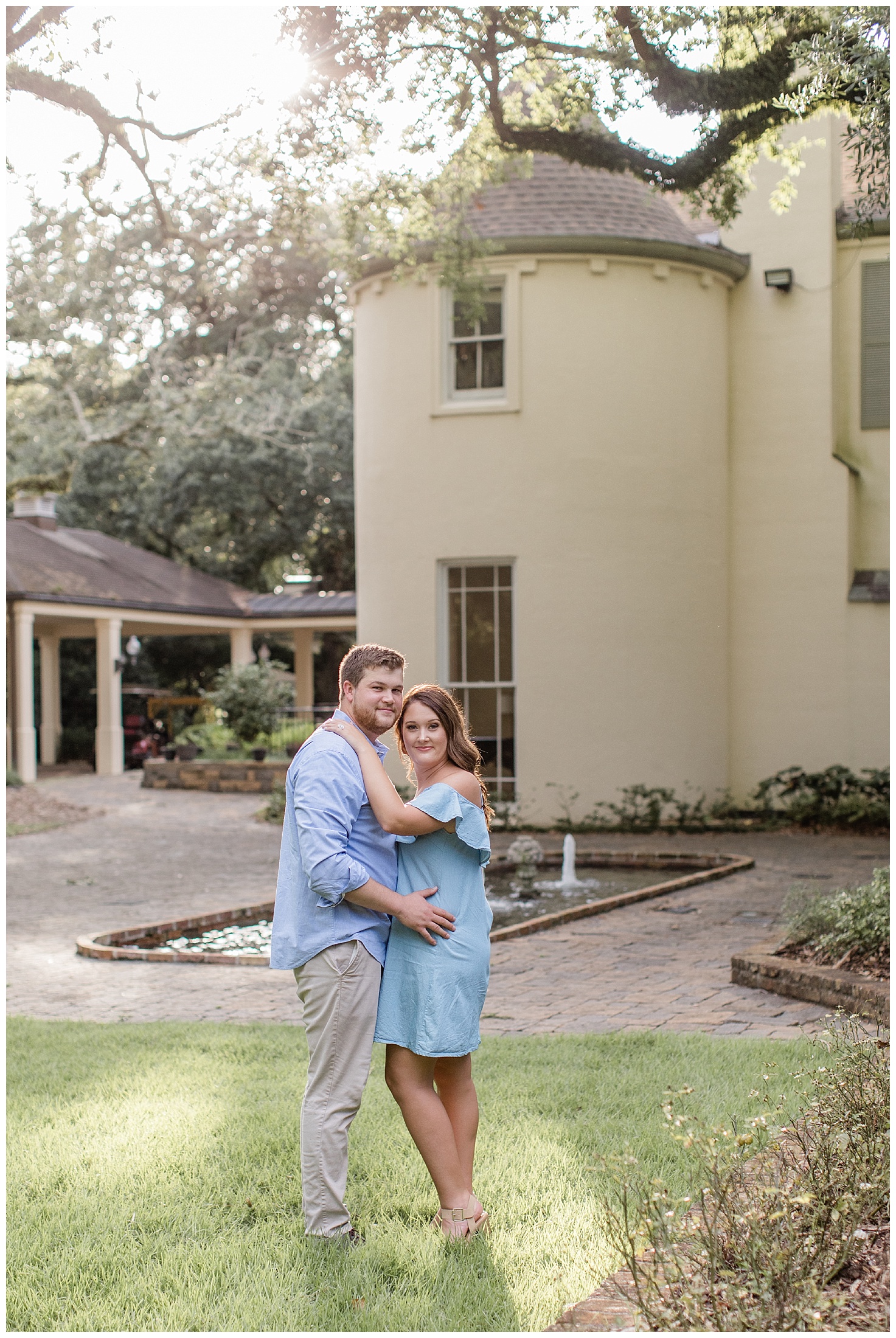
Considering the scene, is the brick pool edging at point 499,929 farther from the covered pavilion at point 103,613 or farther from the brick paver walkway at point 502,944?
the covered pavilion at point 103,613

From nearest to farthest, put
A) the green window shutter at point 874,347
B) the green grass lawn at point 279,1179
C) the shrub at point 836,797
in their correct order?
the green grass lawn at point 279,1179, the shrub at point 836,797, the green window shutter at point 874,347

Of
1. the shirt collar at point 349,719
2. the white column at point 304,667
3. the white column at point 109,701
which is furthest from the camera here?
the white column at point 304,667

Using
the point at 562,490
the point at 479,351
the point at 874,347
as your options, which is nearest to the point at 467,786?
the point at 562,490

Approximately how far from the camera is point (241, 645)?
27844 millimetres

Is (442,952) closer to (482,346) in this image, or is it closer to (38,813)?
(482,346)

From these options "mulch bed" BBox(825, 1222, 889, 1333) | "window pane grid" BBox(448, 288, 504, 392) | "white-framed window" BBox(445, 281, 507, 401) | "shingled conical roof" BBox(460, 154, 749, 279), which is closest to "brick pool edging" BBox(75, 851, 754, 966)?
"mulch bed" BBox(825, 1222, 889, 1333)

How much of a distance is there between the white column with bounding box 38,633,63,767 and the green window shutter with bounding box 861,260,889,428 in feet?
61.7

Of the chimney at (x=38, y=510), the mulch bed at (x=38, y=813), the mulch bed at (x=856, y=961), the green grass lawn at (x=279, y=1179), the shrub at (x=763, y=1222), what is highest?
the chimney at (x=38, y=510)

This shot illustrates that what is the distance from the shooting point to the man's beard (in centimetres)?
384

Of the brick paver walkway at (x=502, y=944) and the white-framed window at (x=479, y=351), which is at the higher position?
the white-framed window at (x=479, y=351)

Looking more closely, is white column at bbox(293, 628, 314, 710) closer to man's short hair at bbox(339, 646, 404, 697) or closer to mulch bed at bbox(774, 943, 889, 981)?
mulch bed at bbox(774, 943, 889, 981)

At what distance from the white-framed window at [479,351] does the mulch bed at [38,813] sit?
7.72 m

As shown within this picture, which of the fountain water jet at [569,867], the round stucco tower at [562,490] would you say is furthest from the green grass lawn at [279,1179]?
the round stucco tower at [562,490]

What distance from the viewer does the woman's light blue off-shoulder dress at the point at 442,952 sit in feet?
12.0
